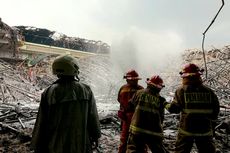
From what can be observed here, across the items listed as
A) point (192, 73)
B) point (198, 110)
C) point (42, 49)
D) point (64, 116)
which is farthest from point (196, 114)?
point (42, 49)

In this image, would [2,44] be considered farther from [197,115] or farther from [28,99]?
[197,115]

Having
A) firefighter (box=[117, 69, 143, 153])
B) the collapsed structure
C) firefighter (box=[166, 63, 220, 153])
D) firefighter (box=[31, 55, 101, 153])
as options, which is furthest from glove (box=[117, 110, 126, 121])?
firefighter (box=[31, 55, 101, 153])

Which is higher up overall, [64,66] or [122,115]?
[64,66]

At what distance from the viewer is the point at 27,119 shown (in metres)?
9.51

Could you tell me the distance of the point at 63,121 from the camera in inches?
128

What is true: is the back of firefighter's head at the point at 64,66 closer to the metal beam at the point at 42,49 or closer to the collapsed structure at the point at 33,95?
the collapsed structure at the point at 33,95

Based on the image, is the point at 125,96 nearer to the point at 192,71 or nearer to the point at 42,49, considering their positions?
the point at 192,71

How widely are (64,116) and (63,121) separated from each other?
0.05 meters

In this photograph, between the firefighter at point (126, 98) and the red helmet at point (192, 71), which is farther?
the firefighter at point (126, 98)

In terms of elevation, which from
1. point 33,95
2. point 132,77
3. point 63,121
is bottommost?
point 33,95

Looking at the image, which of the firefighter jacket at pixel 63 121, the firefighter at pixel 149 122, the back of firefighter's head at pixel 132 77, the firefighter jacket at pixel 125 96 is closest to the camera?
the firefighter jacket at pixel 63 121

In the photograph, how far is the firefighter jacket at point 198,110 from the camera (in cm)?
491

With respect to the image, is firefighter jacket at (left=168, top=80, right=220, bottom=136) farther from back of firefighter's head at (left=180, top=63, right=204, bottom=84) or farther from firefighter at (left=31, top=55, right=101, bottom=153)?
firefighter at (left=31, top=55, right=101, bottom=153)

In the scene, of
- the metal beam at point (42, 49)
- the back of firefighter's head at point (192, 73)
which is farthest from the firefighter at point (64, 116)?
the metal beam at point (42, 49)
